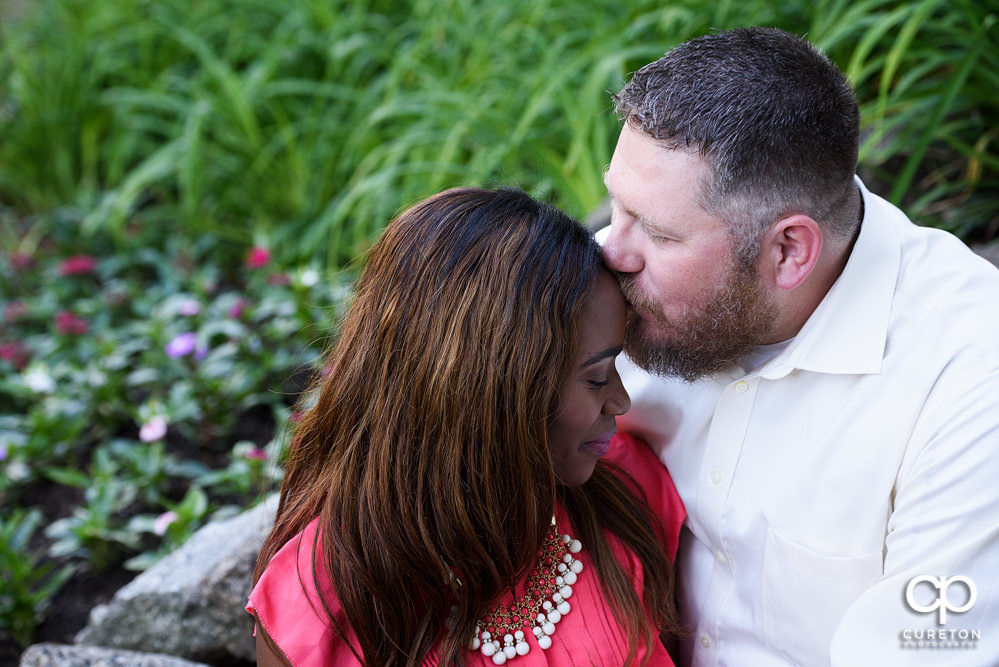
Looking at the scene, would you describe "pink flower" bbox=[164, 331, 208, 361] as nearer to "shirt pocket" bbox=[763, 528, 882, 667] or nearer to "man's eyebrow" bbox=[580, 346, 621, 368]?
"man's eyebrow" bbox=[580, 346, 621, 368]

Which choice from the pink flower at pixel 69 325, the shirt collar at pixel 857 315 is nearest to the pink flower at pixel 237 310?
the pink flower at pixel 69 325

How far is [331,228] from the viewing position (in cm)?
379

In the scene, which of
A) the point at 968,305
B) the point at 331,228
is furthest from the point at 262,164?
the point at 968,305

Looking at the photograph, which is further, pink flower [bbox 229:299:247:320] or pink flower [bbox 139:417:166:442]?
pink flower [bbox 229:299:247:320]

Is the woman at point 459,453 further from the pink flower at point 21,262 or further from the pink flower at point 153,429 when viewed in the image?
the pink flower at point 21,262

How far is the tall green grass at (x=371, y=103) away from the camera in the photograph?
264 cm

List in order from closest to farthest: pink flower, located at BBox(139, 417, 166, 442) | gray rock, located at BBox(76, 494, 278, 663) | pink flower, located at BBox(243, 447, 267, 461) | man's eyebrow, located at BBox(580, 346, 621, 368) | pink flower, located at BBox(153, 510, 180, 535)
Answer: man's eyebrow, located at BBox(580, 346, 621, 368)
gray rock, located at BBox(76, 494, 278, 663)
pink flower, located at BBox(153, 510, 180, 535)
pink flower, located at BBox(243, 447, 267, 461)
pink flower, located at BBox(139, 417, 166, 442)

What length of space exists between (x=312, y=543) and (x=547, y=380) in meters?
0.50

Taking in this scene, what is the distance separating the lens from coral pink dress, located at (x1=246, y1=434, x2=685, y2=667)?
1.42 metres

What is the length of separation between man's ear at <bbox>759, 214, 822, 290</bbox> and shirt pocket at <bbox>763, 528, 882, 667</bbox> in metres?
0.48

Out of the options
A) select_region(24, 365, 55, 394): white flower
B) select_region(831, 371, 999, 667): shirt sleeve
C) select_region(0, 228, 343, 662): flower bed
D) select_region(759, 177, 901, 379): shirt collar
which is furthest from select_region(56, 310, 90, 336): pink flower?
select_region(831, 371, 999, 667): shirt sleeve

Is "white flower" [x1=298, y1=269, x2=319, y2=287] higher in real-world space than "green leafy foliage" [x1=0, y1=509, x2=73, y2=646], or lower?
higher

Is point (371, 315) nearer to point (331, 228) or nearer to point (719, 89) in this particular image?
point (719, 89)

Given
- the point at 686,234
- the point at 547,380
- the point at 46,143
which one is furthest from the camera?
the point at 46,143
